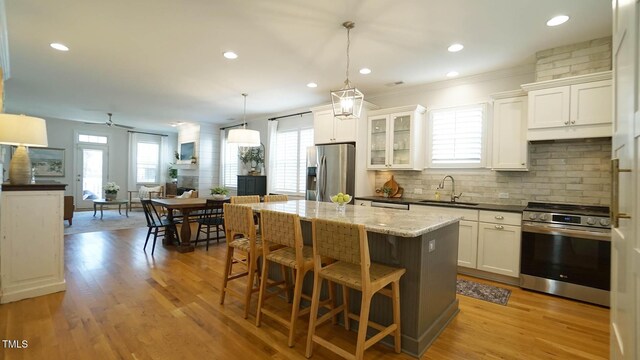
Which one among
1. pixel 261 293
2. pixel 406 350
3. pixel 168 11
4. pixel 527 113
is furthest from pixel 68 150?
pixel 527 113

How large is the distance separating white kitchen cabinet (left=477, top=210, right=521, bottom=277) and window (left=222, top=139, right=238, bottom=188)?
6405mm

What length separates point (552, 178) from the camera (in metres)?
3.59

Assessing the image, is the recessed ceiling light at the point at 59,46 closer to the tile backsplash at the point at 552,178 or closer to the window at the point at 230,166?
the window at the point at 230,166

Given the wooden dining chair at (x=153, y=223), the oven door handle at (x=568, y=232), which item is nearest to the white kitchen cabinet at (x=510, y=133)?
the oven door handle at (x=568, y=232)

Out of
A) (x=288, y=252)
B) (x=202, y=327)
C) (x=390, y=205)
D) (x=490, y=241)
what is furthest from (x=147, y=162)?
(x=490, y=241)

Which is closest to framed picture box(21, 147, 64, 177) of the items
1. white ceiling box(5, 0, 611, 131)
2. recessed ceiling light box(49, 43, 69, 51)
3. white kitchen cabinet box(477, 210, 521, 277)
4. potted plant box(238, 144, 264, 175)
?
white ceiling box(5, 0, 611, 131)

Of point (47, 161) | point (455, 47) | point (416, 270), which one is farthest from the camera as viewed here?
point (47, 161)

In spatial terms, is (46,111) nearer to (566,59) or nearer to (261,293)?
(261,293)

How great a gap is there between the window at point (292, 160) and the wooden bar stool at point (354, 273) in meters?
Answer: 4.31

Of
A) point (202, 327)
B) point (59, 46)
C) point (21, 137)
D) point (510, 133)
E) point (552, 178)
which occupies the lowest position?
point (202, 327)

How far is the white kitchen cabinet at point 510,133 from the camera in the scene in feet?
11.7

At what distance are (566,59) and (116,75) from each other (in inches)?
237

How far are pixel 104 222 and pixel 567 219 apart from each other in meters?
8.77

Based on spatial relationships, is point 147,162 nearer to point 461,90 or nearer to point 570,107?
point 461,90
